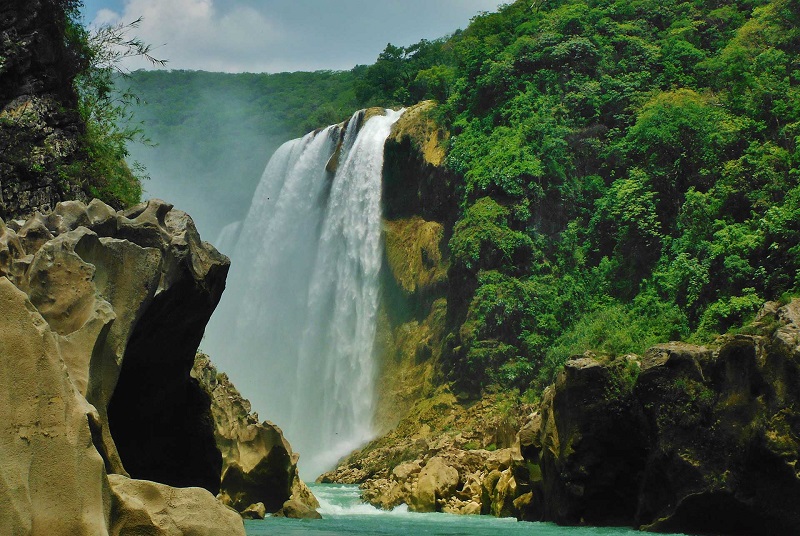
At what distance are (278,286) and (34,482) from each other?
143ft

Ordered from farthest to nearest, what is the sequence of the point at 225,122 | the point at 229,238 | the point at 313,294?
the point at 225,122, the point at 229,238, the point at 313,294

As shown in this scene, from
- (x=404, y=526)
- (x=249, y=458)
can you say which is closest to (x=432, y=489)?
(x=404, y=526)

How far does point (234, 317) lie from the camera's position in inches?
2095

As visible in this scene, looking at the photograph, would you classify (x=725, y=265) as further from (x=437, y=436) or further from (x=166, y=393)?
(x=166, y=393)

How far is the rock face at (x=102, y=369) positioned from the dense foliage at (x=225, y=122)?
175ft

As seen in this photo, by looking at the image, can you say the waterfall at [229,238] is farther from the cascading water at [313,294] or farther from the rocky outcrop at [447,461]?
the rocky outcrop at [447,461]

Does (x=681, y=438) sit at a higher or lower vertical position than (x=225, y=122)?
lower

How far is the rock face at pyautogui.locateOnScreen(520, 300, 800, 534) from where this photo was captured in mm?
15867

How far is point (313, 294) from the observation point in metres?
46.9

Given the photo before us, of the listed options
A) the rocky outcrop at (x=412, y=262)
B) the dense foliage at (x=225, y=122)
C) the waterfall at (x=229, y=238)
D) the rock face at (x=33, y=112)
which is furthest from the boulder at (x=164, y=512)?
the dense foliage at (x=225, y=122)

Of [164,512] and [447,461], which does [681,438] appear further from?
[164,512]

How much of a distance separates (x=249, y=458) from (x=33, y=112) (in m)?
9.60

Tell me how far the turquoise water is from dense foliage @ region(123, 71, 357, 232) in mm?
47997

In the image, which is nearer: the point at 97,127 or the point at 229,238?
the point at 97,127
